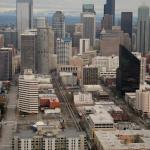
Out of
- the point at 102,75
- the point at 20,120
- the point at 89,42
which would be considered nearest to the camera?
the point at 20,120

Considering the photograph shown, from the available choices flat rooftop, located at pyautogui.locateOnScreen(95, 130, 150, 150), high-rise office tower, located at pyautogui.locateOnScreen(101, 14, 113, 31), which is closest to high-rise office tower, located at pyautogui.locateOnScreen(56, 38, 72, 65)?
high-rise office tower, located at pyautogui.locateOnScreen(101, 14, 113, 31)

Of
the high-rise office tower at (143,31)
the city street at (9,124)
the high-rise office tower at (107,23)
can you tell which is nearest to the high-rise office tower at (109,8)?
the high-rise office tower at (107,23)

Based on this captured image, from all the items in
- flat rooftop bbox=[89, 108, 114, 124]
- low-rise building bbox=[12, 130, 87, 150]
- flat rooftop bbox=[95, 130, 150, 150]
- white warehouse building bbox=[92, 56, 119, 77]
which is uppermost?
white warehouse building bbox=[92, 56, 119, 77]

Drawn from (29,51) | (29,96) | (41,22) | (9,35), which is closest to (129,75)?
(29,96)

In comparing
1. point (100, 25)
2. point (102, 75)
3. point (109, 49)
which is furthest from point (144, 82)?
point (100, 25)

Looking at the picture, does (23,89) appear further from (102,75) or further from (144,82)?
(102,75)

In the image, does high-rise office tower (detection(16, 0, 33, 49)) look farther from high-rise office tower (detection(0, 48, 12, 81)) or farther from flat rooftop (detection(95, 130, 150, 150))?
flat rooftop (detection(95, 130, 150, 150))

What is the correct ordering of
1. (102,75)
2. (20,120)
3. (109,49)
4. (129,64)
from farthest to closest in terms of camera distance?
(109,49) < (102,75) < (129,64) < (20,120)
